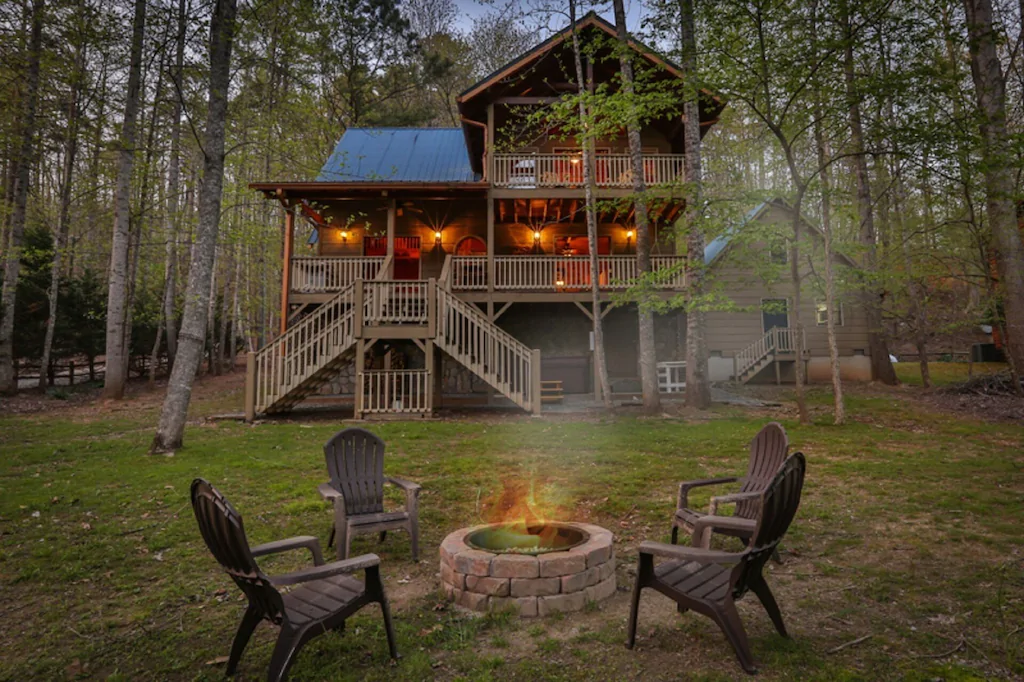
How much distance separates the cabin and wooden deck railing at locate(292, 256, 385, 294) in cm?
4

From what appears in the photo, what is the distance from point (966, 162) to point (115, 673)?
11155 mm

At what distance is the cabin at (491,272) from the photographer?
1219cm

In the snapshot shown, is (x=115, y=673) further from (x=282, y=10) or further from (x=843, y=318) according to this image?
(x=843, y=318)

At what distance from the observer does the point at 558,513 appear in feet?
18.3

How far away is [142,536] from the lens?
4934 millimetres

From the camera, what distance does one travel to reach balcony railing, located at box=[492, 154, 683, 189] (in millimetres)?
15750

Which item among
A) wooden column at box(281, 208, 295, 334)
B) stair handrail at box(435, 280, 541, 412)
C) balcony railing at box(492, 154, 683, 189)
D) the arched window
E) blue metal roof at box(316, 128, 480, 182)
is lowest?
stair handrail at box(435, 280, 541, 412)

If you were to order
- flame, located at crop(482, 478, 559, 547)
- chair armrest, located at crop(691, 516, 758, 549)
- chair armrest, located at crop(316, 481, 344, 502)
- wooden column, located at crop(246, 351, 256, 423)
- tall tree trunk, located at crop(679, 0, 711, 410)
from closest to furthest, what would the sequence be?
chair armrest, located at crop(691, 516, 758, 549) < flame, located at crop(482, 478, 559, 547) < chair armrest, located at crop(316, 481, 344, 502) < tall tree trunk, located at crop(679, 0, 711, 410) < wooden column, located at crop(246, 351, 256, 423)


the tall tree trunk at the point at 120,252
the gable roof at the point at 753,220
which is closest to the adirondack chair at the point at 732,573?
→ the gable roof at the point at 753,220

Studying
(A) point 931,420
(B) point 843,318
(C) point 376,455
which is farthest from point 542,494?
(B) point 843,318

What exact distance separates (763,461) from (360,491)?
3.52 m

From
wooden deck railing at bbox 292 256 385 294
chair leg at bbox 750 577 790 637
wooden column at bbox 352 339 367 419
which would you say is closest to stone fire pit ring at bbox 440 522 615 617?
chair leg at bbox 750 577 790 637

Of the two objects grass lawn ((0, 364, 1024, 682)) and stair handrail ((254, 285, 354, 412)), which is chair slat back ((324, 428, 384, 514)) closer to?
grass lawn ((0, 364, 1024, 682))

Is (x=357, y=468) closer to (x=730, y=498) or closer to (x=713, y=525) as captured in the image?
(x=713, y=525)
